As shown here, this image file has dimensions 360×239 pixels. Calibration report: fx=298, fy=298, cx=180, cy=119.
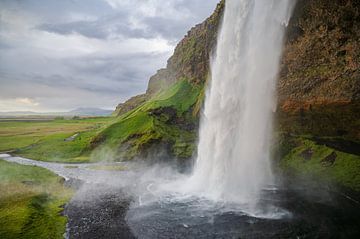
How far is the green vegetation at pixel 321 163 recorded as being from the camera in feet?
136

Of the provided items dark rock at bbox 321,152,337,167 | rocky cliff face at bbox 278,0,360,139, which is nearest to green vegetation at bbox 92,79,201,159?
dark rock at bbox 321,152,337,167

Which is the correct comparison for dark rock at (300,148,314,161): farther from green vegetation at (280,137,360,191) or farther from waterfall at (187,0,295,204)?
waterfall at (187,0,295,204)

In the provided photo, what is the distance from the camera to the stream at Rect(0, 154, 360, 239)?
84.3ft

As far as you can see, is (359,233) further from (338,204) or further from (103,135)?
(103,135)

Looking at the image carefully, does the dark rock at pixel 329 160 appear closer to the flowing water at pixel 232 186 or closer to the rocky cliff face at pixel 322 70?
the rocky cliff face at pixel 322 70

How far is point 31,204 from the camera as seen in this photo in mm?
32312

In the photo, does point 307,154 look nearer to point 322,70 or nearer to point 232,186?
point 322,70

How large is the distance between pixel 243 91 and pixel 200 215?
23.7 m

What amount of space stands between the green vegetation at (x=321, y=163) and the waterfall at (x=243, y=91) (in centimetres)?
505

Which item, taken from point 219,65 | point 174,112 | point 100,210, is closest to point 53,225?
point 100,210

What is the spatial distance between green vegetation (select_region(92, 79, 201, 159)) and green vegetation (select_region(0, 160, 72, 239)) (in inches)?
1043

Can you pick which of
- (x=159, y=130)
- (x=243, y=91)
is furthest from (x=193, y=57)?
(x=243, y=91)

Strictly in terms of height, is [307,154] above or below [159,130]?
below

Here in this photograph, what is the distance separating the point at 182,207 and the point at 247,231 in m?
8.77
